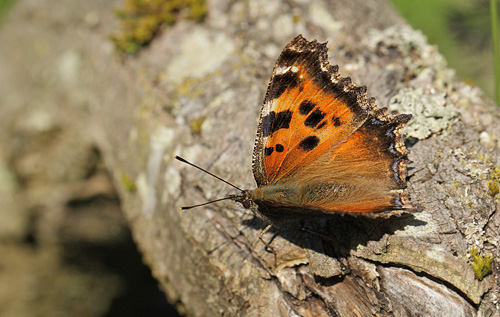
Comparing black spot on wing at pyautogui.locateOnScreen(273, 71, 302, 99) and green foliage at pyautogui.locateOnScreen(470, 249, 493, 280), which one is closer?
green foliage at pyautogui.locateOnScreen(470, 249, 493, 280)

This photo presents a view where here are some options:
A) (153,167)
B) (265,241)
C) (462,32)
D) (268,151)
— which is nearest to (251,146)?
(268,151)

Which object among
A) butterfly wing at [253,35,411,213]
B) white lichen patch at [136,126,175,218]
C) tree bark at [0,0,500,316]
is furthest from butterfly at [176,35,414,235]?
white lichen patch at [136,126,175,218]

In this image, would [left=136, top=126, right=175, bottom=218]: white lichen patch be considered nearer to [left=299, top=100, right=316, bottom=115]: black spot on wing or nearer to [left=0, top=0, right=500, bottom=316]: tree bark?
[left=0, top=0, right=500, bottom=316]: tree bark

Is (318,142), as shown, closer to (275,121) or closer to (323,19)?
(275,121)

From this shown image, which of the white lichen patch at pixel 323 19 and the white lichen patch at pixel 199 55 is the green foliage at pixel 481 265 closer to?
the white lichen patch at pixel 323 19

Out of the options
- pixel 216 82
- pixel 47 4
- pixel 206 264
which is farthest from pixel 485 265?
pixel 47 4
